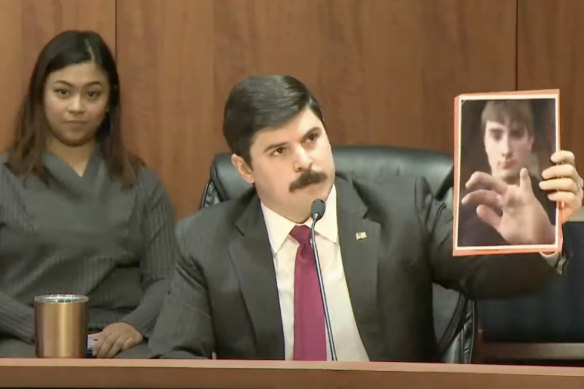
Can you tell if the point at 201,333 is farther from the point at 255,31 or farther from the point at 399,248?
the point at 255,31

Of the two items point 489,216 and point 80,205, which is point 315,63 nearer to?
point 80,205

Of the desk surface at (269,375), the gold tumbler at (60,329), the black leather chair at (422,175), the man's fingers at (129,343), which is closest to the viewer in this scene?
the desk surface at (269,375)

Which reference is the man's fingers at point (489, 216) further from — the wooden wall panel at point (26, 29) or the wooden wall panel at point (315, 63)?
the wooden wall panel at point (26, 29)

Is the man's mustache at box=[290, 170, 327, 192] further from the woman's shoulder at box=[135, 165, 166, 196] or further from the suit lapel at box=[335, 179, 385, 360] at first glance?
the woman's shoulder at box=[135, 165, 166, 196]

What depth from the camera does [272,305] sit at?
2.09 m

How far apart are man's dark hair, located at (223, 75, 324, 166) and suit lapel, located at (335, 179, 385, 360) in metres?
0.21

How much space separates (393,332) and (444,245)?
193mm

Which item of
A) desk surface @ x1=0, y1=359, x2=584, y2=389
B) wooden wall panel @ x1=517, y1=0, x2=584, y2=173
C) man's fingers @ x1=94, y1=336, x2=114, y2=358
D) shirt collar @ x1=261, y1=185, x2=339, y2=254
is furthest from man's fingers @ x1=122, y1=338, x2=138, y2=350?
wooden wall panel @ x1=517, y1=0, x2=584, y2=173

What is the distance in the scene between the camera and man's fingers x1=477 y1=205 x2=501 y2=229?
1756 mm

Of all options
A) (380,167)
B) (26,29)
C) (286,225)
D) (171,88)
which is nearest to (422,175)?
(380,167)

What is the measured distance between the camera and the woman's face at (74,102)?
293 cm

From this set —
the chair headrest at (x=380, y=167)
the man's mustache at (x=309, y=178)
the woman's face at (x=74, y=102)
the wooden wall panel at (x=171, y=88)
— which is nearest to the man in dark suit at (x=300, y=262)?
the man's mustache at (x=309, y=178)

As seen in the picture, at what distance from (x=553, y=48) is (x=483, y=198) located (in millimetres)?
1742

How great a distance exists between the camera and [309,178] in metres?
2.01
